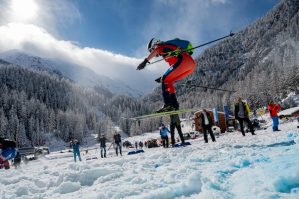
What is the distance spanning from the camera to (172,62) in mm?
9312

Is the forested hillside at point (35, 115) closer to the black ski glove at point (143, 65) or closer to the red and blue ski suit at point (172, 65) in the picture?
the black ski glove at point (143, 65)

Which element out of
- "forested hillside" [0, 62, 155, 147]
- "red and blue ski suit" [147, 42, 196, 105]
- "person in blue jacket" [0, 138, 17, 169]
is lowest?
"person in blue jacket" [0, 138, 17, 169]

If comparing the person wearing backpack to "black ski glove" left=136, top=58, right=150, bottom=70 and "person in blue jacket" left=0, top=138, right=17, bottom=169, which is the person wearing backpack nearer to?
"black ski glove" left=136, top=58, right=150, bottom=70

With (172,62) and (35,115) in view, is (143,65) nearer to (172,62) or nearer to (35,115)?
(172,62)

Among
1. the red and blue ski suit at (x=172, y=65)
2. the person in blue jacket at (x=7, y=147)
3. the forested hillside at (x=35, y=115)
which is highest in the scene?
the forested hillside at (x=35, y=115)

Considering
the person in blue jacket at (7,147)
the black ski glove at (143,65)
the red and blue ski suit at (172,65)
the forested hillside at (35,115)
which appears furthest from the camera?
the forested hillside at (35,115)

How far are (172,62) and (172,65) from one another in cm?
28

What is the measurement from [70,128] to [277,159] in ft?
454

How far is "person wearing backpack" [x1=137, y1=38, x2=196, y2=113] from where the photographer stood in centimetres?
897

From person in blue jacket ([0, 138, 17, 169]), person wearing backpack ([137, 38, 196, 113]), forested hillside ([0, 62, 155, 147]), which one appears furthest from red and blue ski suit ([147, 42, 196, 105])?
forested hillside ([0, 62, 155, 147])

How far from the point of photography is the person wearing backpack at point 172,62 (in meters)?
8.97

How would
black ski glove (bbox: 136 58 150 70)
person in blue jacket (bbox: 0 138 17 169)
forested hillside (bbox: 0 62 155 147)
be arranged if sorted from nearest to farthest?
black ski glove (bbox: 136 58 150 70), person in blue jacket (bbox: 0 138 17 169), forested hillside (bbox: 0 62 155 147)

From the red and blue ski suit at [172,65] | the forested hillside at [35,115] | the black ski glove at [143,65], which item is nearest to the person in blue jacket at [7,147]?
the black ski glove at [143,65]

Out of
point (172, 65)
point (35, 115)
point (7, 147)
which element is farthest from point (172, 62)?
point (35, 115)
